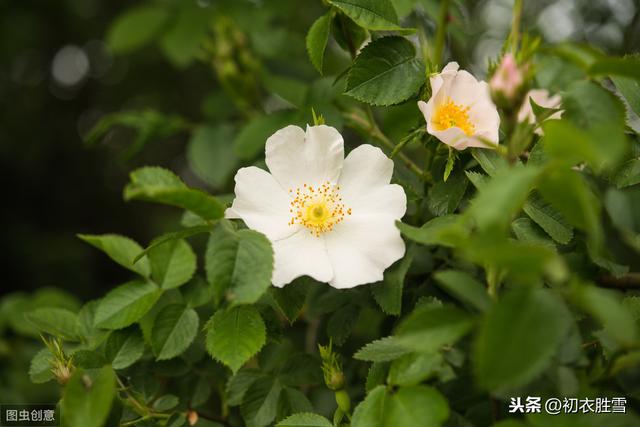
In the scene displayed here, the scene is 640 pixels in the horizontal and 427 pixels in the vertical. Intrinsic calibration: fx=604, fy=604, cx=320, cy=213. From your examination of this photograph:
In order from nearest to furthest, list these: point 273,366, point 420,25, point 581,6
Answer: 1. point 273,366
2. point 420,25
3. point 581,6

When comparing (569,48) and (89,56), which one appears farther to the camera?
(89,56)

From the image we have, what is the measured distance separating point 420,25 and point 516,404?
1.03m

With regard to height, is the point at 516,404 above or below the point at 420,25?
below

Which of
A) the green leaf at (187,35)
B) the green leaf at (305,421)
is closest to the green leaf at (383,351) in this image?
the green leaf at (305,421)

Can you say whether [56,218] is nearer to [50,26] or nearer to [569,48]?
[50,26]

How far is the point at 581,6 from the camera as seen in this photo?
2275 mm

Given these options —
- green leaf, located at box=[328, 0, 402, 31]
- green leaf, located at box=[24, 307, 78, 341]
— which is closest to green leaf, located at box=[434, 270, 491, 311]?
green leaf, located at box=[328, 0, 402, 31]

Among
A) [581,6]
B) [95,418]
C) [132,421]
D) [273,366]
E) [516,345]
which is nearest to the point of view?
[516,345]

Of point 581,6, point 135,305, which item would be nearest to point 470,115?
point 135,305

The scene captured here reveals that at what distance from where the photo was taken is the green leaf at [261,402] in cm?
109

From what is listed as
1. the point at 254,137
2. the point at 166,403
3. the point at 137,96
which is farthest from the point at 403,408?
the point at 137,96

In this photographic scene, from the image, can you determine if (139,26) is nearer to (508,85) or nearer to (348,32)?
(348,32)

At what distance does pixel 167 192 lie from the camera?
831 mm

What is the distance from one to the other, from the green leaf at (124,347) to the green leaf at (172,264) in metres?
0.11
